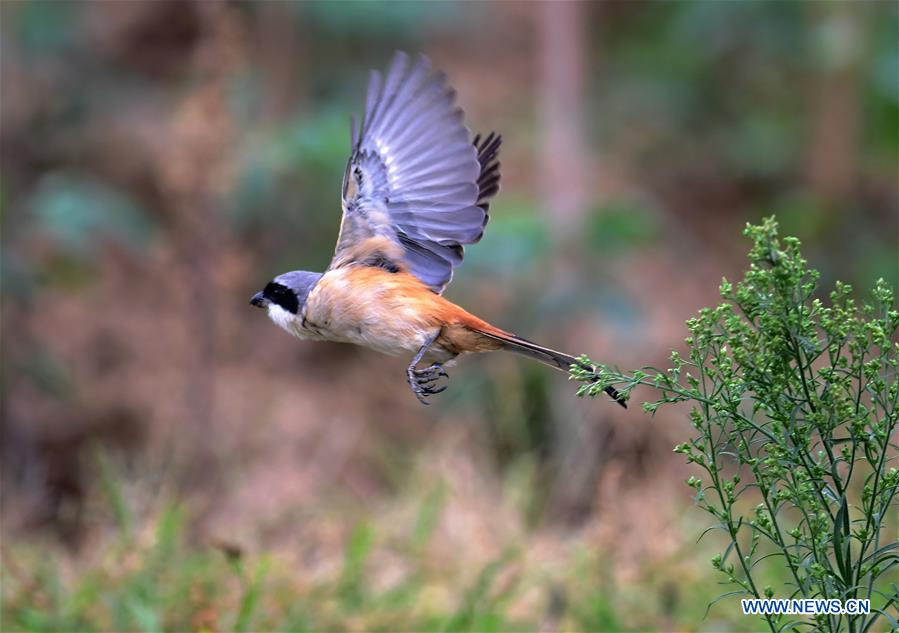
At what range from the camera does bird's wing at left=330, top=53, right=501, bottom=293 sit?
11.1 ft

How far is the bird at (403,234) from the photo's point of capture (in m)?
3.19

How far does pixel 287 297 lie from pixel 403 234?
435mm

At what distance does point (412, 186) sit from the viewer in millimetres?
3473

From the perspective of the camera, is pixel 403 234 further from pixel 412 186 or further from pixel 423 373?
pixel 423 373

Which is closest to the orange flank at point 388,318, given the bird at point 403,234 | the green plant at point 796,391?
the bird at point 403,234

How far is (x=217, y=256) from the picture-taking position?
20.8 feet

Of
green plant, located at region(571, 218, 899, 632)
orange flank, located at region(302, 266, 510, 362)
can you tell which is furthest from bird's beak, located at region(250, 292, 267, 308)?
green plant, located at region(571, 218, 899, 632)

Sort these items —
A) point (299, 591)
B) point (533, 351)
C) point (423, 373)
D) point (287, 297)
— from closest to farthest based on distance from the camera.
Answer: point (533, 351) < point (423, 373) < point (287, 297) < point (299, 591)

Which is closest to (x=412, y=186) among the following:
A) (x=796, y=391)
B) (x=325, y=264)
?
(x=796, y=391)

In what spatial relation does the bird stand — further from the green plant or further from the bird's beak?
the green plant

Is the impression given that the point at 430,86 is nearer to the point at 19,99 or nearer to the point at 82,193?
the point at 82,193

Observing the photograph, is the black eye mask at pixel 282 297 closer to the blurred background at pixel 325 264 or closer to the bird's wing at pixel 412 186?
the bird's wing at pixel 412 186

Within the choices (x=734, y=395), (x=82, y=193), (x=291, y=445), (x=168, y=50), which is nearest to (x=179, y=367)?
(x=291, y=445)

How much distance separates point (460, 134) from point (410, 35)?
19.9 feet
